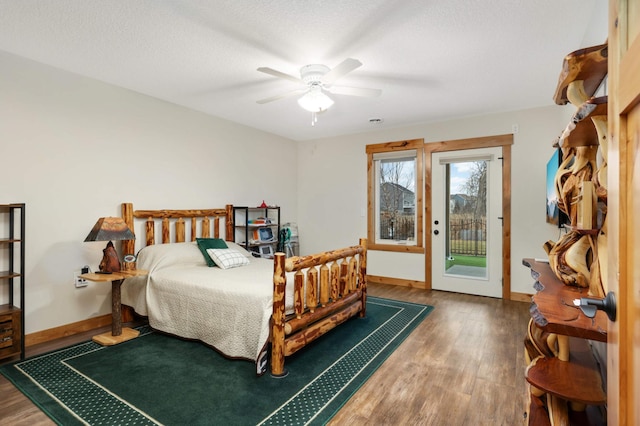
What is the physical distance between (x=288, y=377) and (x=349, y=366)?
47 centimetres

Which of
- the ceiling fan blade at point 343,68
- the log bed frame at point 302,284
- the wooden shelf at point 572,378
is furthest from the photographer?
the log bed frame at point 302,284

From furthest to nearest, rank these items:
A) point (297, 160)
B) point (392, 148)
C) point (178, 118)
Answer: point (297, 160) < point (392, 148) < point (178, 118)

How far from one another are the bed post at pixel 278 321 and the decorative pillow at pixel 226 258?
118 centimetres

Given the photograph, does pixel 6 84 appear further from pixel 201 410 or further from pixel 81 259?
pixel 201 410

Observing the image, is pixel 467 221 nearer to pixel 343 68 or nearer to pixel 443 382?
pixel 443 382

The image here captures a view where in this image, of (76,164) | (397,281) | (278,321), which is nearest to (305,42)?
(278,321)

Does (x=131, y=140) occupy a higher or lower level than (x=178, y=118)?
lower

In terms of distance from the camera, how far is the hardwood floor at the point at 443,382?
6.20ft

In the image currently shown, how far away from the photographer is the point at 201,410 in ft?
6.37

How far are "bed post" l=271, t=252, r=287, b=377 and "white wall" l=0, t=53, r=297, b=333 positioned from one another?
2130 mm

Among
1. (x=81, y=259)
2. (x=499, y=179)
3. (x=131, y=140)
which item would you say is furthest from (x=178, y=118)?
(x=499, y=179)

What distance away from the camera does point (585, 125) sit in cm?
119

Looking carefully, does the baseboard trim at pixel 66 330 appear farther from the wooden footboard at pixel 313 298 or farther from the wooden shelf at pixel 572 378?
the wooden shelf at pixel 572 378

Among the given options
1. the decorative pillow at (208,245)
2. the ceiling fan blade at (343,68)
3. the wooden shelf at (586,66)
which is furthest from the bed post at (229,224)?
the wooden shelf at (586,66)
